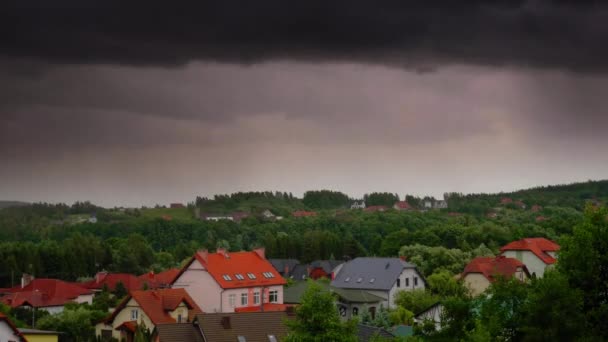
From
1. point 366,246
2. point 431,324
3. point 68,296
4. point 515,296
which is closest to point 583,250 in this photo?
point 515,296

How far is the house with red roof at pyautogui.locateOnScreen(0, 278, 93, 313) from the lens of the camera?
8581 cm

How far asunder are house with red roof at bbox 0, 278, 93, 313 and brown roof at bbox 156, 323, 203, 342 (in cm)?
3457

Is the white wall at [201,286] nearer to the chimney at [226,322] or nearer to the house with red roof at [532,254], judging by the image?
the chimney at [226,322]

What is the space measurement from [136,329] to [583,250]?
33798 millimetres

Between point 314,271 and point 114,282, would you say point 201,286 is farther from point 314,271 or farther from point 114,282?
point 314,271

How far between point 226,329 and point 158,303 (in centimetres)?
1467

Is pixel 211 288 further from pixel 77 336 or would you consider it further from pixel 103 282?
pixel 103 282

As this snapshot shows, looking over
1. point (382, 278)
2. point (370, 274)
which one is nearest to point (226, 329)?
point (382, 278)

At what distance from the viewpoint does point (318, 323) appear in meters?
36.0

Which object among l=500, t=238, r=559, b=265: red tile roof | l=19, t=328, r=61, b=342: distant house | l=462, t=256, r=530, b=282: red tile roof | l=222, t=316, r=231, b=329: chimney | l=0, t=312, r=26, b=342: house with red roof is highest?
l=500, t=238, r=559, b=265: red tile roof

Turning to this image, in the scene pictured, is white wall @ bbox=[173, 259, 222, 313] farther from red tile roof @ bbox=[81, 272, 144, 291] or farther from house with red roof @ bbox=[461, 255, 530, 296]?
house with red roof @ bbox=[461, 255, 530, 296]

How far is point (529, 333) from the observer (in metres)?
32.3

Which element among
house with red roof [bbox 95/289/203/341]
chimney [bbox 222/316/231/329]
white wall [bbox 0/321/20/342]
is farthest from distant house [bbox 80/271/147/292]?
white wall [bbox 0/321/20/342]

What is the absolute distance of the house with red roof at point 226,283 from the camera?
76312 mm
